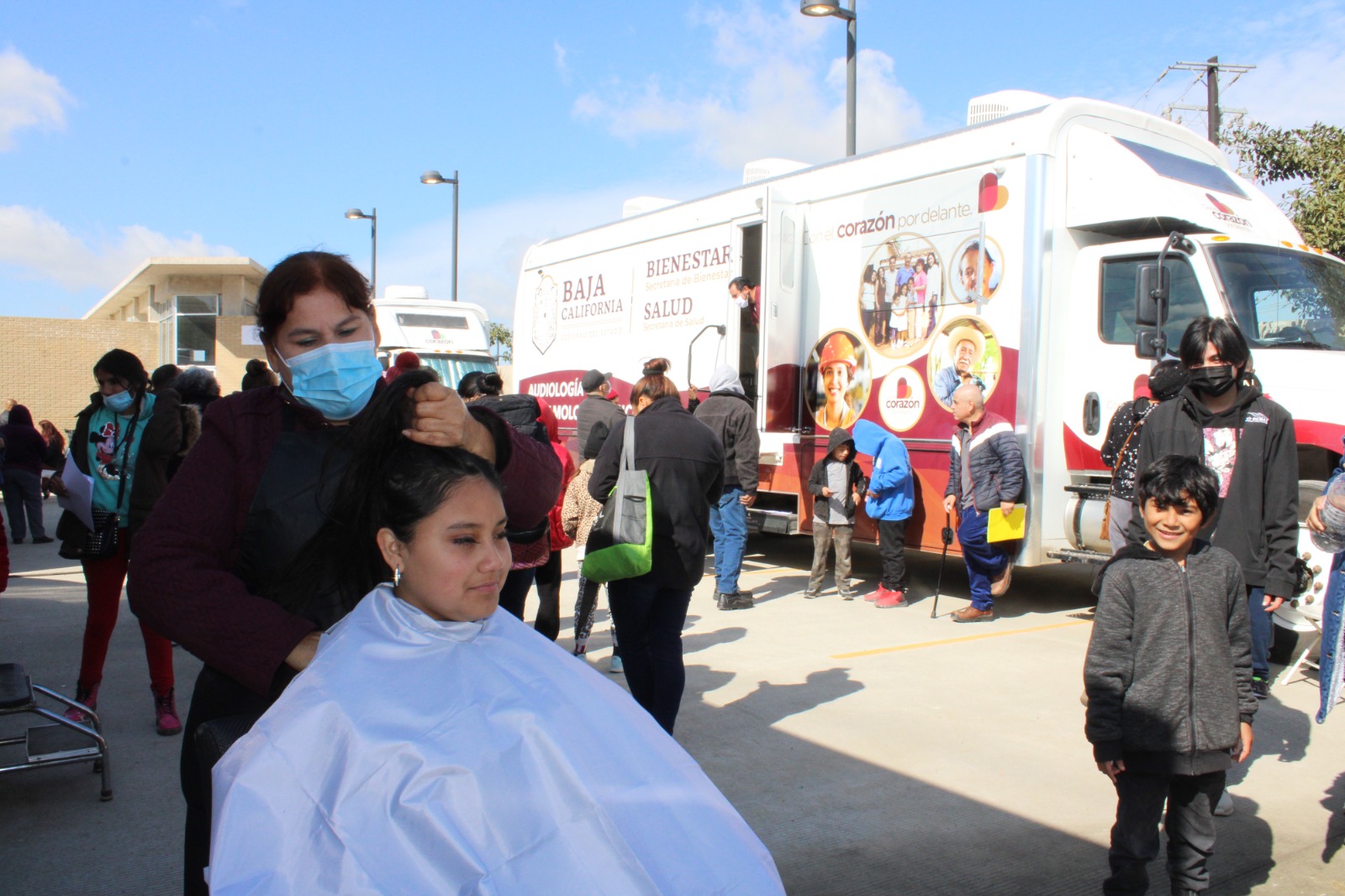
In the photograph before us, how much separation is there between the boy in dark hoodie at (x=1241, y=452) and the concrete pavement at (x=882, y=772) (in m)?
0.91

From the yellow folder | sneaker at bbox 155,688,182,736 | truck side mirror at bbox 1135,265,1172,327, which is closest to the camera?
sneaker at bbox 155,688,182,736

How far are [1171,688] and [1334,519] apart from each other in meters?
1.05

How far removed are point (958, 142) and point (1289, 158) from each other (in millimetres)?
9752

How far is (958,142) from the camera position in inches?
331

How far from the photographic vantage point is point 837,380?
374 inches

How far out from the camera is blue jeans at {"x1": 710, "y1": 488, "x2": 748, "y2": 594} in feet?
29.4

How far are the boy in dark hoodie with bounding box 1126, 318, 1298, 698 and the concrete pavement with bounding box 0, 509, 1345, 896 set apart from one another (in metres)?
0.91

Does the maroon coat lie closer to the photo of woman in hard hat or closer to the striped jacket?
the striped jacket

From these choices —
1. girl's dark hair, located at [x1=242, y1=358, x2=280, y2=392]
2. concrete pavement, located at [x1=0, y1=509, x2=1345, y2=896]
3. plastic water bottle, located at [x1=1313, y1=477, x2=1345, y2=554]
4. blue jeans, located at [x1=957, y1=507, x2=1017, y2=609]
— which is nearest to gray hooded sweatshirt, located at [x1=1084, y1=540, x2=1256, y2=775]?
plastic water bottle, located at [x1=1313, y1=477, x2=1345, y2=554]

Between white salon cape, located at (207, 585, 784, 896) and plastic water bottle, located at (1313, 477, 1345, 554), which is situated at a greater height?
plastic water bottle, located at (1313, 477, 1345, 554)

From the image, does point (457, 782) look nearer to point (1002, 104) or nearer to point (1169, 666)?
point (1169, 666)

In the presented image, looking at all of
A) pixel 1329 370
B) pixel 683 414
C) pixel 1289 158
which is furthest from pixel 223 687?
pixel 1289 158

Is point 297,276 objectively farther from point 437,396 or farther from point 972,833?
point 972,833

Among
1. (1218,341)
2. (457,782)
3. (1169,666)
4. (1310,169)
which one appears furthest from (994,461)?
(1310,169)
